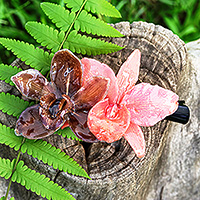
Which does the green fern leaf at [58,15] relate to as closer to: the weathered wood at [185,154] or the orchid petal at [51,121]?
the orchid petal at [51,121]

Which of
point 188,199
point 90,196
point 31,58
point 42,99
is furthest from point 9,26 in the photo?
point 188,199

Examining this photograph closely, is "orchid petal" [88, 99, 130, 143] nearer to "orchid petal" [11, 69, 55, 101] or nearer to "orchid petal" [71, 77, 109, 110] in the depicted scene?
"orchid petal" [71, 77, 109, 110]

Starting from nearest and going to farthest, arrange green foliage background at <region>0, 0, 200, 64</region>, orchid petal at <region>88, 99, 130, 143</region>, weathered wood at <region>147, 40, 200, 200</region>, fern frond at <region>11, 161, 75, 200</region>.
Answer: orchid petal at <region>88, 99, 130, 143</region>, fern frond at <region>11, 161, 75, 200</region>, weathered wood at <region>147, 40, 200, 200</region>, green foliage background at <region>0, 0, 200, 64</region>

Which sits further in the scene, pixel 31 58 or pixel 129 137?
pixel 31 58

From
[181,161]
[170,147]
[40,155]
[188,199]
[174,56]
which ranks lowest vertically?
[188,199]

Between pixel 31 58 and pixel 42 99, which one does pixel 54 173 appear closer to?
pixel 42 99

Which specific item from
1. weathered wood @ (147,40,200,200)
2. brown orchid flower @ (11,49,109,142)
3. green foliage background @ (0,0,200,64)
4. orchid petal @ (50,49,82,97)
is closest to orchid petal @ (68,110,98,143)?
brown orchid flower @ (11,49,109,142)

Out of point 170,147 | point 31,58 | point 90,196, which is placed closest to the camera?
point 31,58

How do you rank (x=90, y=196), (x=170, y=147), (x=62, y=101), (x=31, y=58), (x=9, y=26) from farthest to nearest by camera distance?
(x=9, y=26)
(x=170, y=147)
(x=90, y=196)
(x=31, y=58)
(x=62, y=101)
